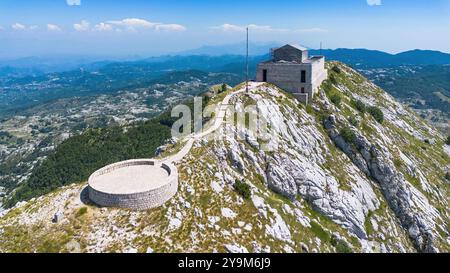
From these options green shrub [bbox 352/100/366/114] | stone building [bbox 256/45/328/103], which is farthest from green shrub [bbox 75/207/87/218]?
green shrub [bbox 352/100/366/114]

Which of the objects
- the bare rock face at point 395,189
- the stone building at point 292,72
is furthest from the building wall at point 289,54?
the bare rock face at point 395,189

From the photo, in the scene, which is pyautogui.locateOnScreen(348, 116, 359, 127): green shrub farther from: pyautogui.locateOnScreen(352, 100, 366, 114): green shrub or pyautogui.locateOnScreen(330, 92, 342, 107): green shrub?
pyautogui.locateOnScreen(352, 100, 366, 114): green shrub

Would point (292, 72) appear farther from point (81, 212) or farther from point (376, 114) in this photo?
point (81, 212)

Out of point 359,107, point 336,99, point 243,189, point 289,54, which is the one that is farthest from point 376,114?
point 243,189

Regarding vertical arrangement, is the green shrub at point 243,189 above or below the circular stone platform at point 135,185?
below

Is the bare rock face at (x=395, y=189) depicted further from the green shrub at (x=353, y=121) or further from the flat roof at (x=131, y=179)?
the flat roof at (x=131, y=179)
